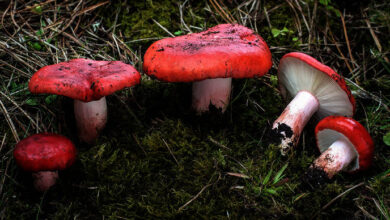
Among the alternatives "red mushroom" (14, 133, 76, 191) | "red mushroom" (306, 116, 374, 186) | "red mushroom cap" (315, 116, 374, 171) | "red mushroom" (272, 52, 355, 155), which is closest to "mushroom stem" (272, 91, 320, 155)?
"red mushroom" (272, 52, 355, 155)

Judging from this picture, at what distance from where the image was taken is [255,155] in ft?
8.15

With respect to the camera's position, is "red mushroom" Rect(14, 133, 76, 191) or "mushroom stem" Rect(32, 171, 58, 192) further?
"mushroom stem" Rect(32, 171, 58, 192)

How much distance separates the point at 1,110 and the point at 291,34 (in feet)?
10.9

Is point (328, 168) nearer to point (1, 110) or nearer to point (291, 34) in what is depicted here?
point (291, 34)

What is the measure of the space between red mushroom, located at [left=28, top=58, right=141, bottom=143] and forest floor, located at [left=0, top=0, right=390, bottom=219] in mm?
200

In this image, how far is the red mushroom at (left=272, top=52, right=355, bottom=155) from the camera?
2480 mm

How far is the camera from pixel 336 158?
2293 mm

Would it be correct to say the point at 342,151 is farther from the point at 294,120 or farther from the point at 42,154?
the point at 42,154

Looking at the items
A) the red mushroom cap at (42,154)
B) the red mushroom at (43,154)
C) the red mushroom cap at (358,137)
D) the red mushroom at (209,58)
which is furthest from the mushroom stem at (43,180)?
the red mushroom cap at (358,137)

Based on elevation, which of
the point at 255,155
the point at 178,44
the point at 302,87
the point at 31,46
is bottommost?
the point at 255,155

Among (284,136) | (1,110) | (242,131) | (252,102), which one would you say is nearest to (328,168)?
(284,136)

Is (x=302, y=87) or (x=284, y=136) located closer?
(x=284, y=136)

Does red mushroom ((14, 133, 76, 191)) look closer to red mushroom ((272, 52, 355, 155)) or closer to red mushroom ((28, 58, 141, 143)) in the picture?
red mushroom ((28, 58, 141, 143))

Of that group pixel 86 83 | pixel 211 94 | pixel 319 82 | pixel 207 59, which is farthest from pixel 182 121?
pixel 319 82
